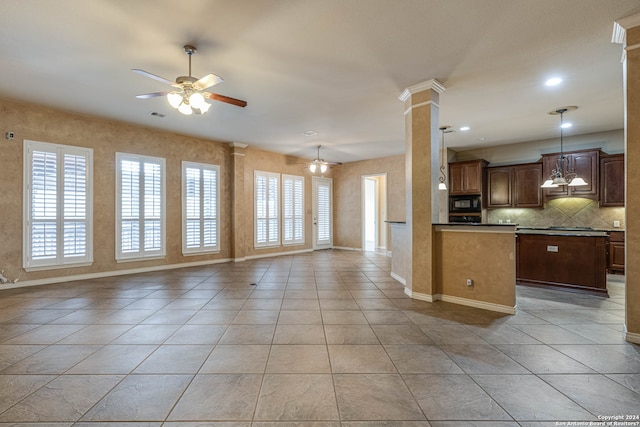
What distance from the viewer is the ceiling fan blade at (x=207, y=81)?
115 inches

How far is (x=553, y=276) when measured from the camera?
468cm

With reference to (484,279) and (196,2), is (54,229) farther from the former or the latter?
(484,279)

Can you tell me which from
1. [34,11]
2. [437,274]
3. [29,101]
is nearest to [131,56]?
[34,11]

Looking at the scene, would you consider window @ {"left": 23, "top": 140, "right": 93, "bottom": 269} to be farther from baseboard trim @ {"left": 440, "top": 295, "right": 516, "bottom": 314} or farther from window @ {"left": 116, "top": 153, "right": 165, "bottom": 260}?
baseboard trim @ {"left": 440, "top": 295, "right": 516, "bottom": 314}

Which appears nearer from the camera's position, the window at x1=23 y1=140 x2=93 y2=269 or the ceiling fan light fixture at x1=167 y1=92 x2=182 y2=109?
the ceiling fan light fixture at x1=167 y1=92 x2=182 y2=109

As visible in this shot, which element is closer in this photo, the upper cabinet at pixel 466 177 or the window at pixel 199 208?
the window at pixel 199 208

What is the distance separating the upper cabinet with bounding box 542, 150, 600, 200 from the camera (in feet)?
20.1

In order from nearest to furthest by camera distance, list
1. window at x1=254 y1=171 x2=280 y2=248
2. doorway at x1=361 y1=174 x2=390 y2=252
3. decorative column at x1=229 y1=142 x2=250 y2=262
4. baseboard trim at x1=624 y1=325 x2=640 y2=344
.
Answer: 1. baseboard trim at x1=624 y1=325 x2=640 y2=344
2. decorative column at x1=229 y1=142 x2=250 y2=262
3. window at x1=254 y1=171 x2=280 y2=248
4. doorway at x1=361 y1=174 x2=390 y2=252

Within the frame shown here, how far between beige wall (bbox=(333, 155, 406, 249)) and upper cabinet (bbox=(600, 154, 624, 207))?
4.32 meters

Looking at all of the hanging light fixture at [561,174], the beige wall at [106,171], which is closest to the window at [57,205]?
the beige wall at [106,171]

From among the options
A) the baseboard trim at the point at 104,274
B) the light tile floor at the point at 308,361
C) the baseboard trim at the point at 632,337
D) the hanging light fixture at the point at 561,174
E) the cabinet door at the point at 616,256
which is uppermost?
the hanging light fixture at the point at 561,174

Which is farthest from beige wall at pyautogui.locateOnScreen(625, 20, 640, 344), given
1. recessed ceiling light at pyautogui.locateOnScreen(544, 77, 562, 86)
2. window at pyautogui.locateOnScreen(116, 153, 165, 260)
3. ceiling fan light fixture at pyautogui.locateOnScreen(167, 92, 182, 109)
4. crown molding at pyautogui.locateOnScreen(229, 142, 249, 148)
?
window at pyautogui.locateOnScreen(116, 153, 165, 260)

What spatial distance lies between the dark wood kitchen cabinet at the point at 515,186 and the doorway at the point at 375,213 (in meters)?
3.54

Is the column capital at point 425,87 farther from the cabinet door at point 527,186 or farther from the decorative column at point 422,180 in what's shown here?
the cabinet door at point 527,186
